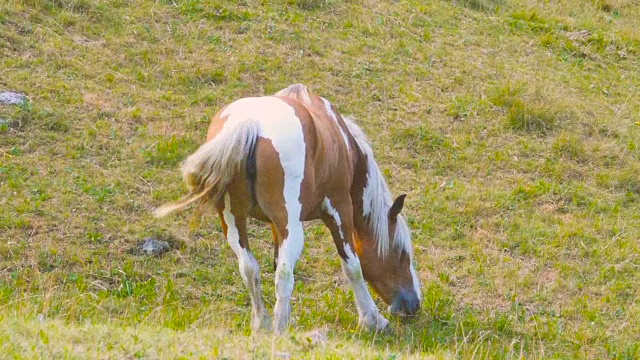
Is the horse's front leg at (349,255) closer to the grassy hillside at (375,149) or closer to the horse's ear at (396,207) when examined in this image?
the grassy hillside at (375,149)

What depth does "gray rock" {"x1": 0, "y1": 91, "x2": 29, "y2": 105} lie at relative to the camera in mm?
8977

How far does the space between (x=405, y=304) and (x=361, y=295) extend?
1.81 ft

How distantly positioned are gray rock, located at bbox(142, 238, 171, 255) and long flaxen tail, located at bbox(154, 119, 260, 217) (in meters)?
2.08

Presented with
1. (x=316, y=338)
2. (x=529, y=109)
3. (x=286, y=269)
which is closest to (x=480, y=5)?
(x=529, y=109)

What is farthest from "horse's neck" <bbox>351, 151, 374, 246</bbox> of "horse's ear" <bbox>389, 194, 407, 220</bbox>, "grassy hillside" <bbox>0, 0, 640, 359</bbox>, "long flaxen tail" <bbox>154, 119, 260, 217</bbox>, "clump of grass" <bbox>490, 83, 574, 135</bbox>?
"clump of grass" <bbox>490, 83, 574, 135</bbox>

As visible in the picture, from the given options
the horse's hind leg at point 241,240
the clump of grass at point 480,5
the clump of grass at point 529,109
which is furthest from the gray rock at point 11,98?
the clump of grass at point 480,5

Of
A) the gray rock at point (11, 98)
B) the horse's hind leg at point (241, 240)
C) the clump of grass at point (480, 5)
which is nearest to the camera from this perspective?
the horse's hind leg at point (241, 240)

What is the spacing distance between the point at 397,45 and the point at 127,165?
4320mm

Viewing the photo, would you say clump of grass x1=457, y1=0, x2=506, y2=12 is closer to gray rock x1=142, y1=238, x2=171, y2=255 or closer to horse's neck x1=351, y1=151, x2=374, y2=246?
horse's neck x1=351, y1=151, x2=374, y2=246

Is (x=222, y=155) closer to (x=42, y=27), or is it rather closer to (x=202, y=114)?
(x=202, y=114)

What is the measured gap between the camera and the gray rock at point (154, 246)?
24.4 feet

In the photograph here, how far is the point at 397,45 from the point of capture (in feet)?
37.6

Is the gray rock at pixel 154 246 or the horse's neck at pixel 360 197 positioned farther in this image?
the gray rock at pixel 154 246

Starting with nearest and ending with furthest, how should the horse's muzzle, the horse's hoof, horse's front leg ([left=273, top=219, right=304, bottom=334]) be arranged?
horse's front leg ([left=273, top=219, right=304, bottom=334]) → the horse's hoof → the horse's muzzle
